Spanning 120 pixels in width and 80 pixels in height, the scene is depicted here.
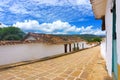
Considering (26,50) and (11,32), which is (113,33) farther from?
(11,32)

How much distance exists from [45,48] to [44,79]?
1212 cm

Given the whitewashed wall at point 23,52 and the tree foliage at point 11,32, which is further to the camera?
the tree foliage at point 11,32

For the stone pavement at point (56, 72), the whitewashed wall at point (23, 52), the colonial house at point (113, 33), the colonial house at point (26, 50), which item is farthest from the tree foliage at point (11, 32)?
the colonial house at point (113, 33)

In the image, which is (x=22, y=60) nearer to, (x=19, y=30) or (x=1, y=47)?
(x=1, y=47)

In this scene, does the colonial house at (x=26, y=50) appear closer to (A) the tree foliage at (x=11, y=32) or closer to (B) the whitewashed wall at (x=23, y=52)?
(B) the whitewashed wall at (x=23, y=52)

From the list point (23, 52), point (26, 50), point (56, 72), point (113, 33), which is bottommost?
point (56, 72)

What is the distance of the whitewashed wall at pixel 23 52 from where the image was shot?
13202mm

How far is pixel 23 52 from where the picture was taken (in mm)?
15508

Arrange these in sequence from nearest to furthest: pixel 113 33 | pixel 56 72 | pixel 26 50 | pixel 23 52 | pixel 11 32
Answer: pixel 113 33 → pixel 56 72 → pixel 23 52 → pixel 26 50 → pixel 11 32

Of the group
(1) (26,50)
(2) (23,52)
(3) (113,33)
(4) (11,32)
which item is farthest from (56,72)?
(4) (11,32)

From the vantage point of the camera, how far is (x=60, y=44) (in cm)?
2527

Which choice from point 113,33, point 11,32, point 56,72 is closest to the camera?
point 113,33

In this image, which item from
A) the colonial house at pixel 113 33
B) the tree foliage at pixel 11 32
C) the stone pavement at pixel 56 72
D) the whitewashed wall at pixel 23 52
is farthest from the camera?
the tree foliage at pixel 11 32

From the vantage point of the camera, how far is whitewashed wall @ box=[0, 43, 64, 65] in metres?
13.2
